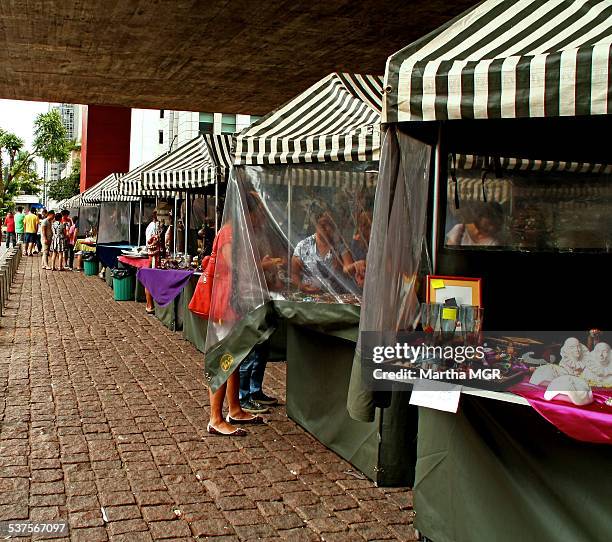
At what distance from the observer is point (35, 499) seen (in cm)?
520

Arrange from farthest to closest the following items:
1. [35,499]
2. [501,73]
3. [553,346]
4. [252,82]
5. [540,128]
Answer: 1. [252,82]
2. [540,128]
3. [35,499]
4. [553,346]
5. [501,73]

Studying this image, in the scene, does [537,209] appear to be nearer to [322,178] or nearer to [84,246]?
[322,178]

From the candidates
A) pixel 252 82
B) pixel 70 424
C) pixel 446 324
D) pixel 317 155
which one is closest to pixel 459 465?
pixel 446 324

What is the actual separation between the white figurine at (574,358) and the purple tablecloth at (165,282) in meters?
8.74

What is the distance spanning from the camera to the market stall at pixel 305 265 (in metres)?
6.21

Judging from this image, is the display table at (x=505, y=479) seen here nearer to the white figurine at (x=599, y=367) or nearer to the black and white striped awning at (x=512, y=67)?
the white figurine at (x=599, y=367)

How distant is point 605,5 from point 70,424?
543cm

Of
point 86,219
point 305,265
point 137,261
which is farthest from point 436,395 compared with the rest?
point 86,219

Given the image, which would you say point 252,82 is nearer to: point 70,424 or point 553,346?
point 70,424

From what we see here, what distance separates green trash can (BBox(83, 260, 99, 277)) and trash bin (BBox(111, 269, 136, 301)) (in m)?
7.81

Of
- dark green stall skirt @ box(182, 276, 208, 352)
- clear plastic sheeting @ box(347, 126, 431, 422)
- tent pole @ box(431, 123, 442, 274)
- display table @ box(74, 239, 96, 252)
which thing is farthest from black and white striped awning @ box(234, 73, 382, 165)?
display table @ box(74, 239, 96, 252)

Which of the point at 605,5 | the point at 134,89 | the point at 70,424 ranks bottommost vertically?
the point at 70,424

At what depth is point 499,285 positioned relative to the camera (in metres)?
6.20

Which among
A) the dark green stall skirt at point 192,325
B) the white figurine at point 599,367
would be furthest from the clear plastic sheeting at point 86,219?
the white figurine at point 599,367
